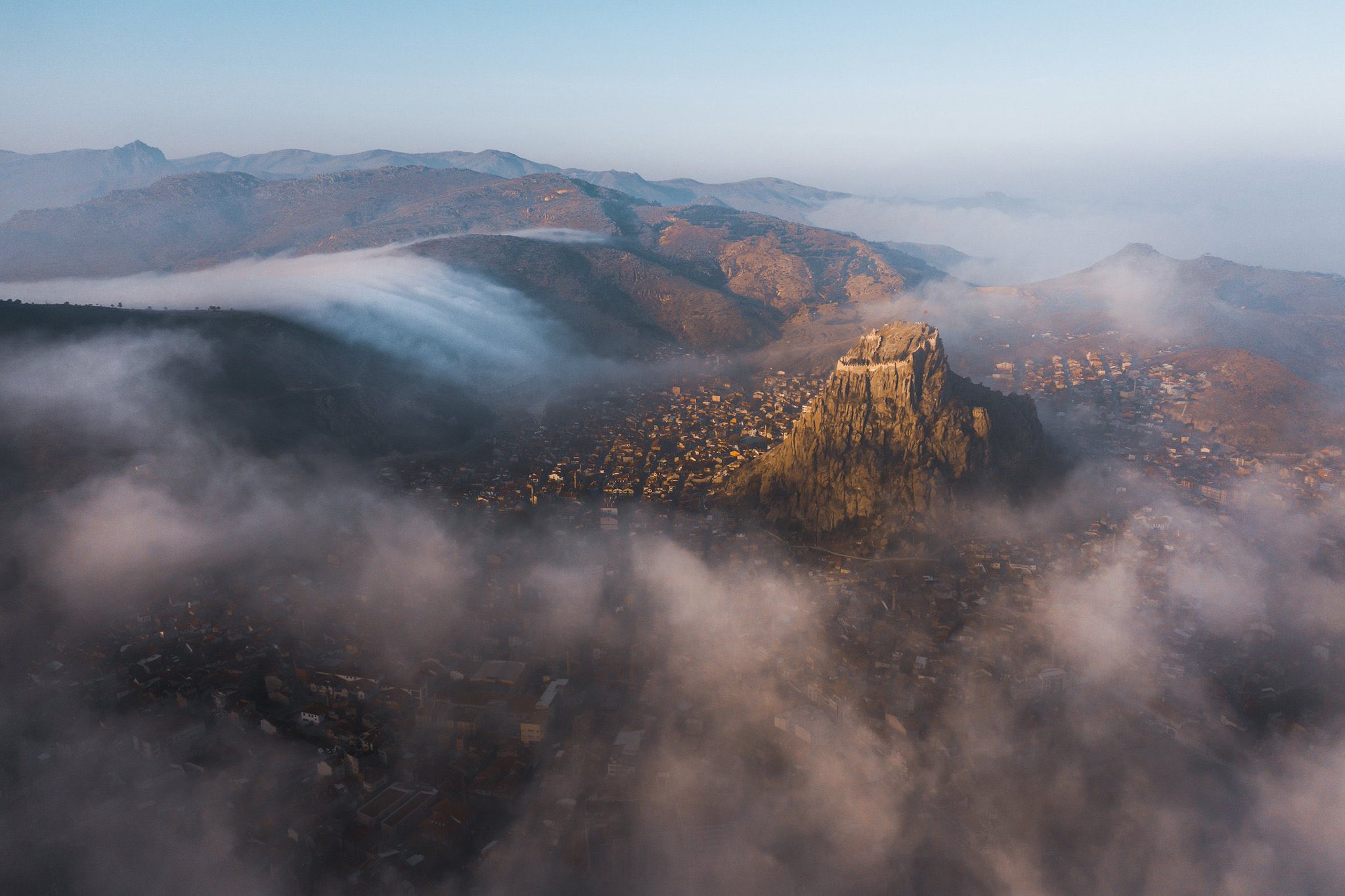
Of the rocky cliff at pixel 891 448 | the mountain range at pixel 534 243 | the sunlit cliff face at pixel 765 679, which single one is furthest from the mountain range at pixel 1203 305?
the rocky cliff at pixel 891 448

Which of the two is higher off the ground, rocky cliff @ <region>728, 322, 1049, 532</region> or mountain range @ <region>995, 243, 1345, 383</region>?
mountain range @ <region>995, 243, 1345, 383</region>

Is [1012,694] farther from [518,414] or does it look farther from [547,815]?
[518,414]

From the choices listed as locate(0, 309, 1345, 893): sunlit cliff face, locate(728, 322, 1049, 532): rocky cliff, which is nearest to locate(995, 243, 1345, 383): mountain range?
locate(0, 309, 1345, 893): sunlit cliff face

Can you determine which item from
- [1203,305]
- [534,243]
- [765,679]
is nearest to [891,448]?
[765,679]

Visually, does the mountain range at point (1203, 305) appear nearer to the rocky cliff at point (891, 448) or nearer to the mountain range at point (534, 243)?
the mountain range at point (534, 243)

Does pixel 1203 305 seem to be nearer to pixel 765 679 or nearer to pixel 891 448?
pixel 891 448

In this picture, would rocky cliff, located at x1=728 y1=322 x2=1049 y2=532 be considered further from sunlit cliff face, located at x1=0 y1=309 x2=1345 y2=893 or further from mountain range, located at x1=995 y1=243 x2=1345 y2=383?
mountain range, located at x1=995 y1=243 x2=1345 y2=383

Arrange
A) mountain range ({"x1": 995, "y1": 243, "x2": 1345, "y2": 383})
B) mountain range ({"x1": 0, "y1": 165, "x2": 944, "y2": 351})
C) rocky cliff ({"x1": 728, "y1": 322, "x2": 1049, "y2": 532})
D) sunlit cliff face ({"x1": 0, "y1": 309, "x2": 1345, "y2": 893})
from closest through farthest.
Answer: sunlit cliff face ({"x1": 0, "y1": 309, "x2": 1345, "y2": 893})
rocky cliff ({"x1": 728, "y1": 322, "x2": 1049, "y2": 532})
mountain range ({"x1": 995, "y1": 243, "x2": 1345, "y2": 383})
mountain range ({"x1": 0, "y1": 165, "x2": 944, "y2": 351})

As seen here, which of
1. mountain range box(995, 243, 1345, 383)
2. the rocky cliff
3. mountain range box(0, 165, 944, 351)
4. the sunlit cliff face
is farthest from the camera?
mountain range box(0, 165, 944, 351)
